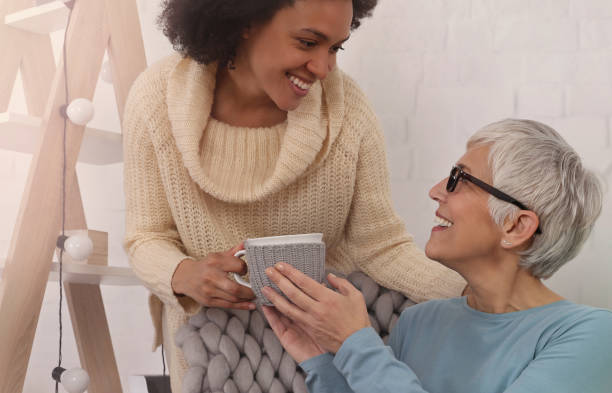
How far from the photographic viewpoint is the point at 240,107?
151cm

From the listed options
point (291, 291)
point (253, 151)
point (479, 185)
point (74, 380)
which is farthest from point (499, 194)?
point (74, 380)

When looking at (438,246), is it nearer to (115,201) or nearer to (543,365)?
(543,365)

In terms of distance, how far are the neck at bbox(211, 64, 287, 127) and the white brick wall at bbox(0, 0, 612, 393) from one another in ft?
1.91

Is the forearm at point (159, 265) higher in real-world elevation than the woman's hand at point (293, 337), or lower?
higher

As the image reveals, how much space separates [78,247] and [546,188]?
3.17 ft

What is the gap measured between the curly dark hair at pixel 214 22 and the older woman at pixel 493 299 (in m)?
0.51

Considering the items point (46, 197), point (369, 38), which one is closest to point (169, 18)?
point (46, 197)

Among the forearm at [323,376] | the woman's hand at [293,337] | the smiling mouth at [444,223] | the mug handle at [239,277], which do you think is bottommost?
the forearm at [323,376]

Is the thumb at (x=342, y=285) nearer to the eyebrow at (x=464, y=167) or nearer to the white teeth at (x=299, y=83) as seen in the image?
the eyebrow at (x=464, y=167)

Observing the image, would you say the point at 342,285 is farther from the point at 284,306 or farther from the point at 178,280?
the point at 178,280

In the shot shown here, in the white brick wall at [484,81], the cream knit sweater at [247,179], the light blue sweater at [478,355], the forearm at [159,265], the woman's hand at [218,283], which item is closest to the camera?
the light blue sweater at [478,355]

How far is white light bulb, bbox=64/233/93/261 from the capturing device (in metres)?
1.46

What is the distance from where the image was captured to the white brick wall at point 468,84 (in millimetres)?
1755

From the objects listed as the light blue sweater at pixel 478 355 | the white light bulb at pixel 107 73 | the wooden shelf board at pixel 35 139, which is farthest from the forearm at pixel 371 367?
the white light bulb at pixel 107 73
